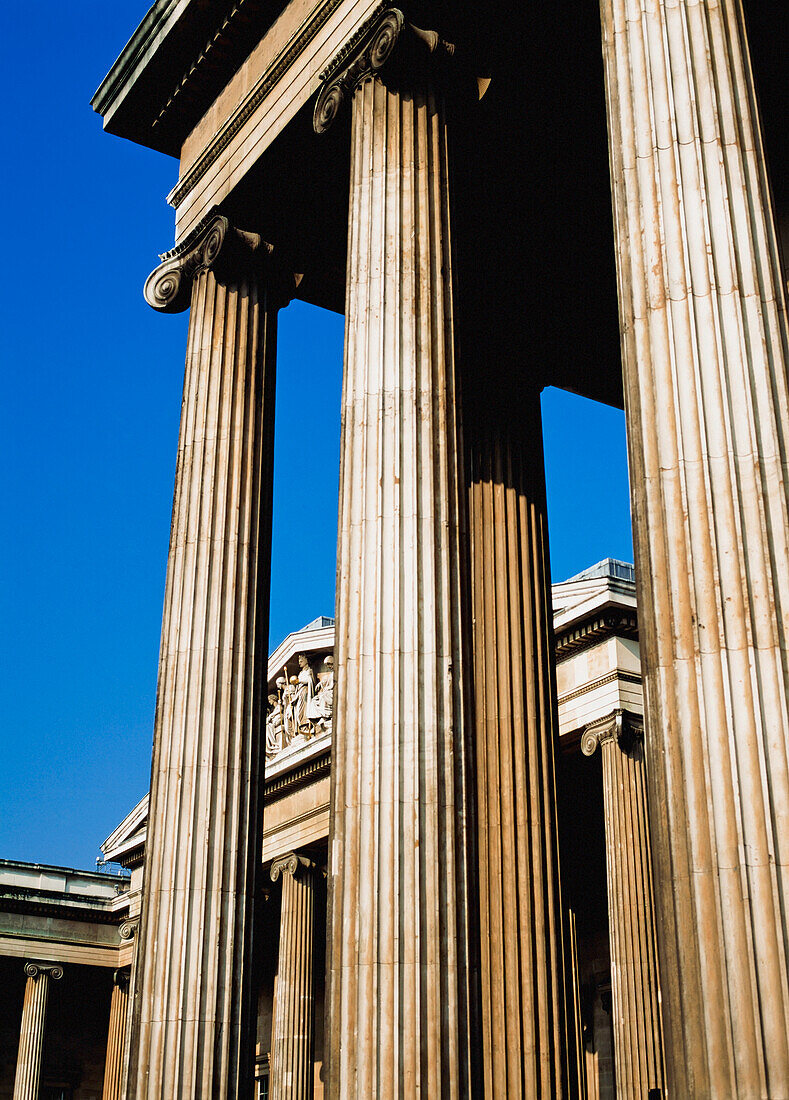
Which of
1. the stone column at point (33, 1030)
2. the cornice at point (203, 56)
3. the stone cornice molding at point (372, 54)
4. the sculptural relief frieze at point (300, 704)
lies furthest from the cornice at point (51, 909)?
the stone cornice molding at point (372, 54)

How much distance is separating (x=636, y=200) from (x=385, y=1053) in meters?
8.86

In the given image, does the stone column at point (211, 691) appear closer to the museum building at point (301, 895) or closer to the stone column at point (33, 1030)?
the museum building at point (301, 895)

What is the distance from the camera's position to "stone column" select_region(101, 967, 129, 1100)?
60438mm

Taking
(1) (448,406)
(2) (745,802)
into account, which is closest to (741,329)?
(2) (745,802)

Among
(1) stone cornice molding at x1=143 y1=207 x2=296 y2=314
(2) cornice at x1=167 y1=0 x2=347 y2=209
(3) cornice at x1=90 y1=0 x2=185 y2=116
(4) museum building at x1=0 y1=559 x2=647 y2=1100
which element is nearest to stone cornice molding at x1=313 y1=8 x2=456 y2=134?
(2) cornice at x1=167 y1=0 x2=347 y2=209

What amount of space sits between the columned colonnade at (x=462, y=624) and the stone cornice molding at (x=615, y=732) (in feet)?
44.8

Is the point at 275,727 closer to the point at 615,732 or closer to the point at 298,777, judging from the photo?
the point at 298,777

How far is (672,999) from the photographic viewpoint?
996cm

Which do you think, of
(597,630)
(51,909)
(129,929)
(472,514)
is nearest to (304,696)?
(597,630)

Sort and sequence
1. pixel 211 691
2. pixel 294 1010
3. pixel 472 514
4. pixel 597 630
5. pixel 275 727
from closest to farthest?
pixel 211 691, pixel 472 514, pixel 597 630, pixel 294 1010, pixel 275 727

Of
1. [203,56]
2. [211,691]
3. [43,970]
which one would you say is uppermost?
[203,56]

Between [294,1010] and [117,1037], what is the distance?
73.3 ft

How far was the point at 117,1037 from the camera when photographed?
61938 millimetres

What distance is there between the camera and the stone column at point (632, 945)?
29.0m
